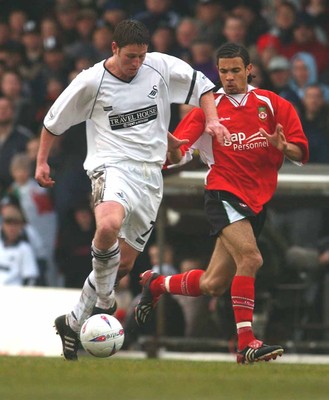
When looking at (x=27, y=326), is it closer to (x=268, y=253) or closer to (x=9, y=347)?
(x=9, y=347)

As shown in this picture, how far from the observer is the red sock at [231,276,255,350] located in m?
11.1

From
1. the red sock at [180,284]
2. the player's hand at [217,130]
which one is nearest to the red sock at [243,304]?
the red sock at [180,284]

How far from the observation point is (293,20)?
1802cm

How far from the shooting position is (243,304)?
11133 millimetres

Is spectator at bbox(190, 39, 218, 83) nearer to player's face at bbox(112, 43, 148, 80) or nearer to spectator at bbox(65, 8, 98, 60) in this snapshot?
spectator at bbox(65, 8, 98, 60)

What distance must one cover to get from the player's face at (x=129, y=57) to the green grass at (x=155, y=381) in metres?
2.20

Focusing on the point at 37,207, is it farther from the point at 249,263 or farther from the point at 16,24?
the point at 249,263

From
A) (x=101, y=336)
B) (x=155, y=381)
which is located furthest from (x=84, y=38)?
(x=155, y=381)

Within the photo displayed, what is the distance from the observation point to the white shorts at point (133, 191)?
1098 centimetres

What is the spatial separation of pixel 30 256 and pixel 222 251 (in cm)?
627

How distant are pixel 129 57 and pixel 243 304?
6.74ft

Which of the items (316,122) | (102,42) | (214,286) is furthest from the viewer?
(102,42)

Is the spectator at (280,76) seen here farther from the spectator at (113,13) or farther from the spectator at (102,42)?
the spectator at (113,13)

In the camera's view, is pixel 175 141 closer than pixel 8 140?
Yes
